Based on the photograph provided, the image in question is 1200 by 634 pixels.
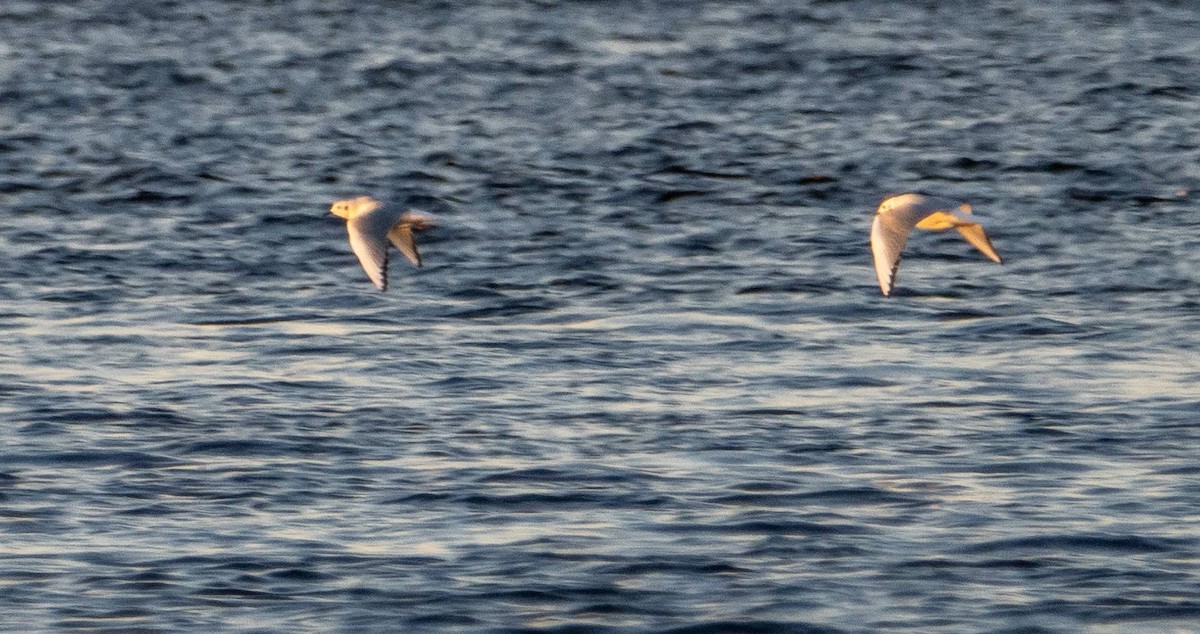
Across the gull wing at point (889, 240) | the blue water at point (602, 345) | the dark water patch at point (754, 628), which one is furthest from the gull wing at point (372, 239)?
the dark water patch at point (754, 628)

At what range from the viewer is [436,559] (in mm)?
10570

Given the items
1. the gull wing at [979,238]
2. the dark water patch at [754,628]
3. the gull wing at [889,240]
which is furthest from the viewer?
the gull wing at [979,238]

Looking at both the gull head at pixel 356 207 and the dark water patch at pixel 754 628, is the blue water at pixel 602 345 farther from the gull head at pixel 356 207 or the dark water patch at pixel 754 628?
the gull head at pixel 356 207

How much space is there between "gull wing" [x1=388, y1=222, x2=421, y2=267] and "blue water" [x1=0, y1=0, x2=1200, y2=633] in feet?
3.19

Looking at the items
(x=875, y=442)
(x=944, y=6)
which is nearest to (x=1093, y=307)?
(x=875, y=442)

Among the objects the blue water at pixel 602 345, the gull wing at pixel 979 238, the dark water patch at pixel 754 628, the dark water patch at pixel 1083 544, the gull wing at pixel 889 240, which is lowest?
the dark water patch at pixel 1083 544

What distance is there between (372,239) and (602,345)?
2.79m

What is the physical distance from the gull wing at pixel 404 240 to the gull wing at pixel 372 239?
150 mm

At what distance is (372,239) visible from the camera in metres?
12.1

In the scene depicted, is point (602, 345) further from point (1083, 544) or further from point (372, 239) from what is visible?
point (1083, 544)

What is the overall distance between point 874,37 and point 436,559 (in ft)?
57.6

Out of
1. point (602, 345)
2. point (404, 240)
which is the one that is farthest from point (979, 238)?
point (404, 240)

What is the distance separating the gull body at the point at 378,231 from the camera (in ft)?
38.8

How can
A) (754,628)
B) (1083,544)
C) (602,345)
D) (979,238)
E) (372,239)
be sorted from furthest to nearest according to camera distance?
(602,345)
(979,238)
(372,239)
(1083,544)
(754,628)
